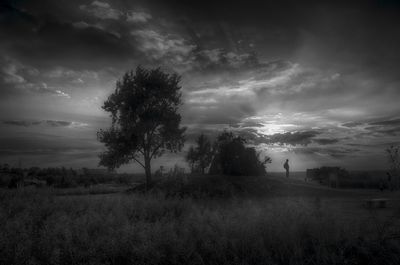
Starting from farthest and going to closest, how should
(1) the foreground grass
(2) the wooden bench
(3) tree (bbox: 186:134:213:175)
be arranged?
(3) tree (bbox: 186:134:213:175) < (2) the wooden bench < (1) the foreground grass

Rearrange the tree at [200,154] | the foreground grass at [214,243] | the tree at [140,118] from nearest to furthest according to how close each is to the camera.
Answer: the foreground grass at [214,243], the tree at [140,118], the tree at [200,154]

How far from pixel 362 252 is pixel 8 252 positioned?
952 centimetres

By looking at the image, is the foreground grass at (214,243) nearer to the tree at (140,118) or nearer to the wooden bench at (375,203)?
the wooden bench at (375,203)

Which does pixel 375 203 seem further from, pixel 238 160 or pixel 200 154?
pixel 200 154

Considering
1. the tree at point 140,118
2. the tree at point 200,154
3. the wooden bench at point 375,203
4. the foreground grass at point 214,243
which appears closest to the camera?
the foreground grass at point 214,243

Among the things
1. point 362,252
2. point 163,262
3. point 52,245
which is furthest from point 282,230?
point 52,245

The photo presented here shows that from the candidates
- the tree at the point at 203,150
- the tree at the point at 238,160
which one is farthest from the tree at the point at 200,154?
the tree at the point at 238,160

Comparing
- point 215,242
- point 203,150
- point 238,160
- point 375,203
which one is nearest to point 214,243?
point 215,242

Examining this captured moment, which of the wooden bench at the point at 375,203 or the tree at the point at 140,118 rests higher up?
the tree at the point at 140,118

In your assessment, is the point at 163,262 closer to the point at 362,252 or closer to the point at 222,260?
the point at 222,260

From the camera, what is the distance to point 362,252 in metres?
8.53

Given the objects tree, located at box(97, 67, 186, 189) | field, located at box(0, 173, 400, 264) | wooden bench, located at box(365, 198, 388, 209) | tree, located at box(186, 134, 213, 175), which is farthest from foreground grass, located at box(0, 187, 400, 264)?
tree, located at box(186, 134, 213, 175)

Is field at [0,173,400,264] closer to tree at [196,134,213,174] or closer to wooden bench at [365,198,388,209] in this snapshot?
wooden bench at [365,198,388,209]

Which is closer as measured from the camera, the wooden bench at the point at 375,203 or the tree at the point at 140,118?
the wooden bench at the point at 375,203
